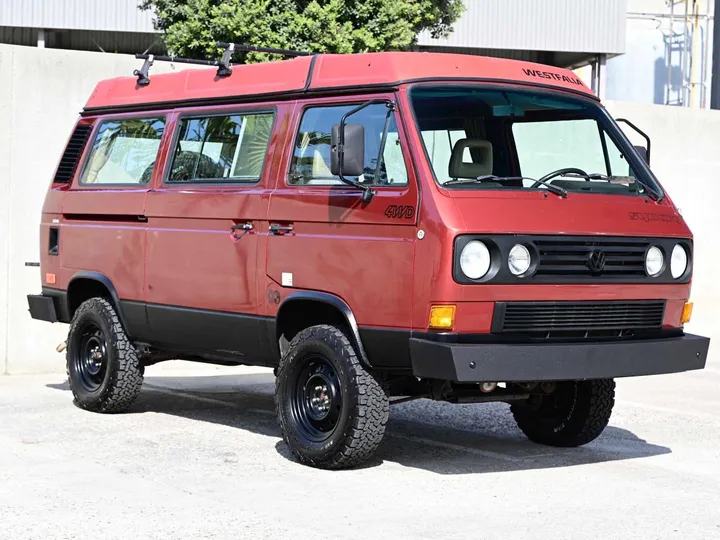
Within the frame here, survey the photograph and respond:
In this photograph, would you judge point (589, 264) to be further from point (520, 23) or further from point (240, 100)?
point (520, 23)

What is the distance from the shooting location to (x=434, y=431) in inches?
384

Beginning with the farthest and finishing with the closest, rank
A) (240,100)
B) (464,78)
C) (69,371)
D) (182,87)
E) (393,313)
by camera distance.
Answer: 1. (69,371)
2. (182,87)
3. (240,100)
4. (464,78)
5. (393,313)

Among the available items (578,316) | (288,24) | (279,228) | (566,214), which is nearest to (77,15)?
(288,24)

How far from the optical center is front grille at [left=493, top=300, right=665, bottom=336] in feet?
24.7

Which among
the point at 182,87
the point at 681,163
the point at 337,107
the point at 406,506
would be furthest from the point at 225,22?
the point at 406,506

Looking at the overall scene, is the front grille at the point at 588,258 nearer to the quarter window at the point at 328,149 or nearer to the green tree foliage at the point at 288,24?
the quarter window at the point at 328,149

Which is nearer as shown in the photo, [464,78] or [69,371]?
[464,78]

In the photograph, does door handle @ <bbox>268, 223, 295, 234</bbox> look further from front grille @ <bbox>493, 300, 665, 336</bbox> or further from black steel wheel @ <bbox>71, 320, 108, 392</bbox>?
black steel wheel @ <bbox>71, 320, 108, 392</bbox>

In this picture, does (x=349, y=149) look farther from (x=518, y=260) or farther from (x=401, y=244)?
(x=518, y=260)

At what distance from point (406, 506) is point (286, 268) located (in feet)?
6.66

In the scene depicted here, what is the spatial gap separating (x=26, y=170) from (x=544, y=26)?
24063 mm

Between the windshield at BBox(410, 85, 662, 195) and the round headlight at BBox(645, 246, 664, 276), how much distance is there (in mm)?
409

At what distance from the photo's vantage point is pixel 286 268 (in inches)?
332

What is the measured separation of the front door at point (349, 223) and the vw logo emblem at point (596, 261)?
105 centimetres
